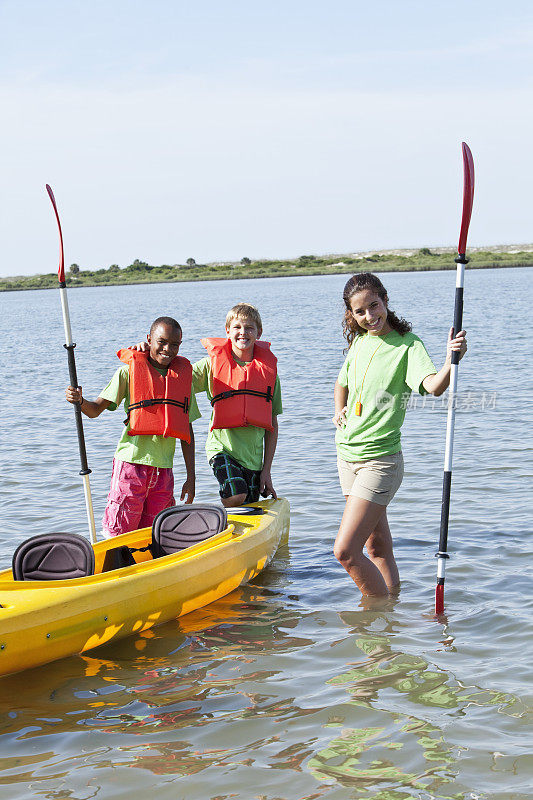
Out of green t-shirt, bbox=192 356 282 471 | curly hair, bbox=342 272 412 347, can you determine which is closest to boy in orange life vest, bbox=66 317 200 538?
green t-shirt, bbox=192 356 282 471

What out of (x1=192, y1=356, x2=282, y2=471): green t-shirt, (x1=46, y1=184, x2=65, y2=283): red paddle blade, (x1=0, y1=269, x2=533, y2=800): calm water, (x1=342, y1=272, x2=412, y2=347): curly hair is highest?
(x1=46, y1=184, x2=65, y2=283): red paddle blade

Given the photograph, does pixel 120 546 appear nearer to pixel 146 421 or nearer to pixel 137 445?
pixel 137 445

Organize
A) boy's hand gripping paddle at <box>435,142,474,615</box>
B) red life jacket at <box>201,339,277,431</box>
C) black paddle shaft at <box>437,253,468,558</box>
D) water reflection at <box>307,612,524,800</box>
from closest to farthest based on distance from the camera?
water reflection at <box>307,612,524,800</box>
black paddle shaft at <box>437,253,468,558</box>
boy's hand gripping paddle at <box>435,142,474,615</box>
red life jacket at <box>201,339,277,431</box>

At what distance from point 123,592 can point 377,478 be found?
150 centimetres

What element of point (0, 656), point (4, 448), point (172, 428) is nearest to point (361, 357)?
point (172, 428)

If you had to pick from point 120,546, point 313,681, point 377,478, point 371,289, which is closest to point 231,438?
point 120,546

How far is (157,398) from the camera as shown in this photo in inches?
214

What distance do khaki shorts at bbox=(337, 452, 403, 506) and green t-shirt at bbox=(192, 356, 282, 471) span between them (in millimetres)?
1432

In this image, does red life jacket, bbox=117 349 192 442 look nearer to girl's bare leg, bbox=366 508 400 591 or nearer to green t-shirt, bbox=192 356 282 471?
green t-shirt, bbox=192 356 282 471

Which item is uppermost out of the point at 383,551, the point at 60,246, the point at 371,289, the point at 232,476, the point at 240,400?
the point at 60,246

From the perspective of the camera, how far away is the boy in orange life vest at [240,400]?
5730mm

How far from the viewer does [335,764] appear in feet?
11.5

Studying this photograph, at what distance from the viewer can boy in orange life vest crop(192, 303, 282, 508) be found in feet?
18.8

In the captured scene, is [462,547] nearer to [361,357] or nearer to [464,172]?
[361,357]
